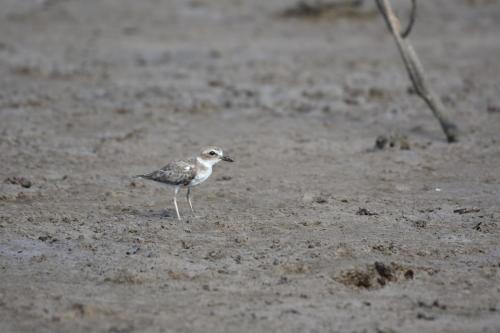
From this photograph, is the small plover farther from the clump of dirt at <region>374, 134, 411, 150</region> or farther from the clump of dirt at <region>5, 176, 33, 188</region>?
the clump of dirt at <region>374, 134, 411, 150</region>

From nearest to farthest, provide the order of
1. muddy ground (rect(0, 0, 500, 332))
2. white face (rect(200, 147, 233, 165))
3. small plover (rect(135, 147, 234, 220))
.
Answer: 1. muddy ground (rect(0, 0, 500, 332))
2. small plover (rect(135, 147, 234, 220))
3. white face (rect(200, 147, 233, 165))

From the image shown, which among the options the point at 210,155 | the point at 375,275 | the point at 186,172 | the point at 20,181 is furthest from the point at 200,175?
the point at 20,181

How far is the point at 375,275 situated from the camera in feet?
26.8

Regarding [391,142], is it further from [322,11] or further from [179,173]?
[322,11]

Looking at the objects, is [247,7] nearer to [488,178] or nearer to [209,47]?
[209,47]

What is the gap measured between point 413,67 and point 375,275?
228 inches

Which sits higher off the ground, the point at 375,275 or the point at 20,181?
the point at 375,275

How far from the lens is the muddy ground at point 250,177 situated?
7703 mm

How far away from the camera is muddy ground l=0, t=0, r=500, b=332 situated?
25.3 ft

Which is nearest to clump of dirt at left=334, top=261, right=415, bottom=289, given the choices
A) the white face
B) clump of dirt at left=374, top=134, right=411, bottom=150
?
the white face

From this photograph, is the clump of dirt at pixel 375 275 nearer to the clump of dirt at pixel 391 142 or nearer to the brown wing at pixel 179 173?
the brown wing at pixel 179 173

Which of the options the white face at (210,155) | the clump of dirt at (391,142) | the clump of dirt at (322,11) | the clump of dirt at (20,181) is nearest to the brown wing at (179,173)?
the white face at (210,155)

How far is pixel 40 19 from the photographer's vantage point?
76.1ft

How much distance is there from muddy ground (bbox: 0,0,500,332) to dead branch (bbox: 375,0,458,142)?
396 mm
